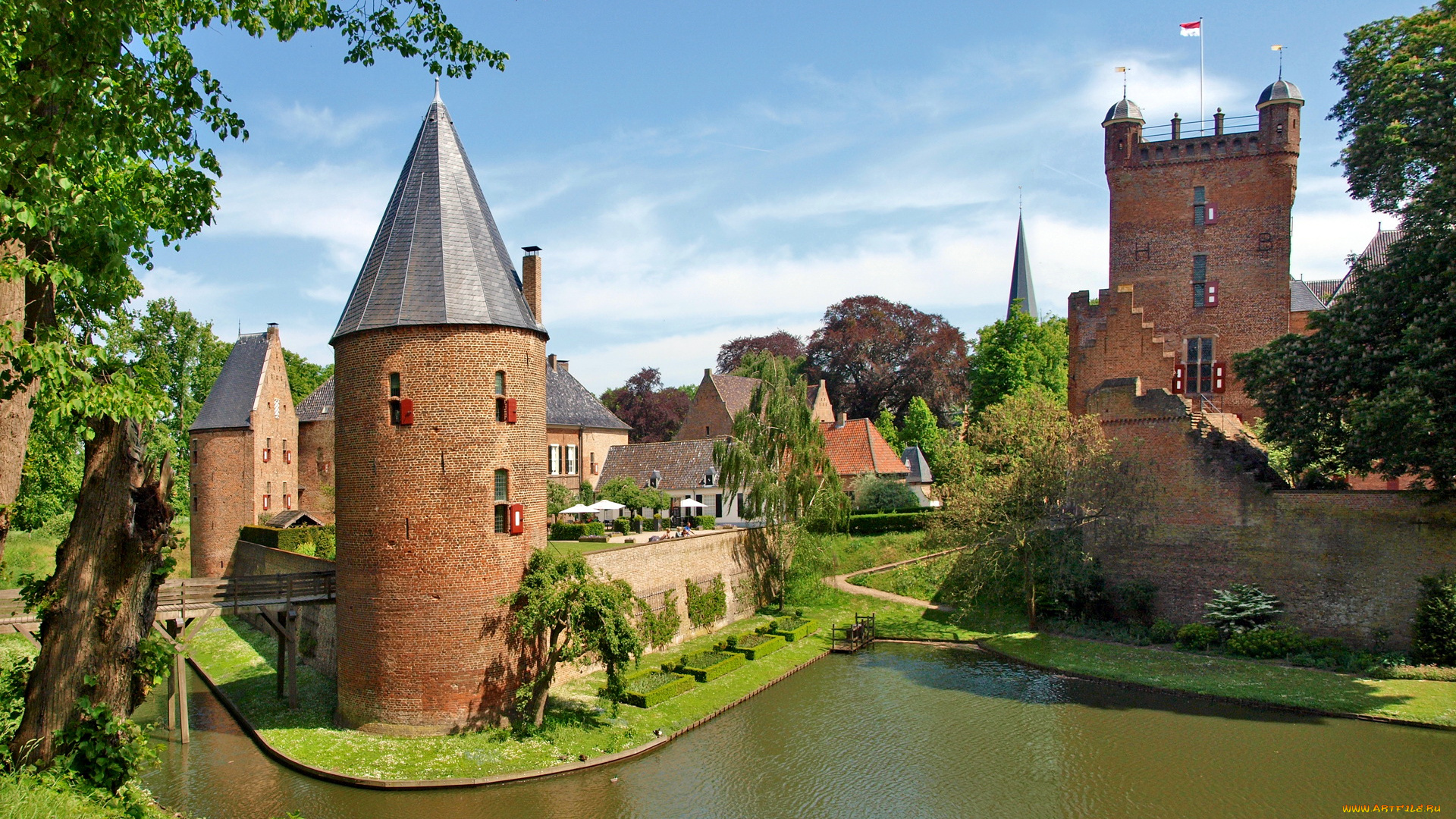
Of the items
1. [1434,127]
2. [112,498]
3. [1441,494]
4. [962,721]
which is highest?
[1434,127]

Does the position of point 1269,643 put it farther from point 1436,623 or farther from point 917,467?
point 917,467

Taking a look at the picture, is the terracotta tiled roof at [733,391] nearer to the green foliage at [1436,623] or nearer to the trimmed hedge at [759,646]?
the trimmed hedge at [759,646]

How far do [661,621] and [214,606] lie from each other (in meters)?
10.4

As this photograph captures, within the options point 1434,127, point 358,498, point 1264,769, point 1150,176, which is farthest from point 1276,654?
point 358,498

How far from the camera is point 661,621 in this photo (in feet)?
76.6

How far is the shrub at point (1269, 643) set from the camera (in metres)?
20.5

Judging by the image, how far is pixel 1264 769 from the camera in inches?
575

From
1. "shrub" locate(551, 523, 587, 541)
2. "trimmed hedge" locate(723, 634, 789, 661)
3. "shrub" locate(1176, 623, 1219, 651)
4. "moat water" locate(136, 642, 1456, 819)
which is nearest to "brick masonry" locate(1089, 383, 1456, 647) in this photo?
"shrub" locate(1176, 623, 1219, 651)

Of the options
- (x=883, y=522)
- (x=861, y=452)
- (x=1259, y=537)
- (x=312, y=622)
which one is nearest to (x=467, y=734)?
(x=312, y=622)

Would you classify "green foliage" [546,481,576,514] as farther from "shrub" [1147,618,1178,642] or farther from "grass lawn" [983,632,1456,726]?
"shrub" [1147,618,1178,642]

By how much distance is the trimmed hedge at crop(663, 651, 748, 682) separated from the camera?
805 inches

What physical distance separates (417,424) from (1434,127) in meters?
20.7

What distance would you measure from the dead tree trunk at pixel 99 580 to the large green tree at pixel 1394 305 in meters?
20.2

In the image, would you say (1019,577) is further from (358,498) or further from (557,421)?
(557,421)
